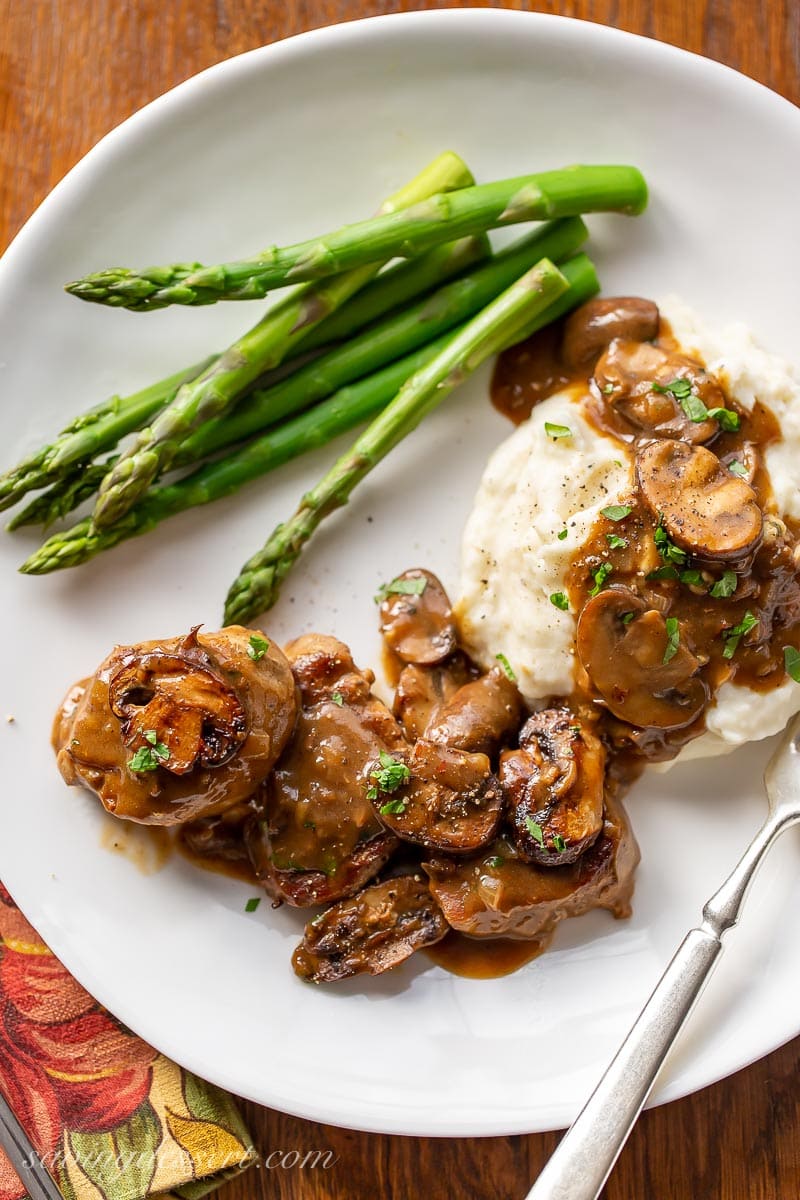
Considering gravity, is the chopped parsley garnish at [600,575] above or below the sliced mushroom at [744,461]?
below

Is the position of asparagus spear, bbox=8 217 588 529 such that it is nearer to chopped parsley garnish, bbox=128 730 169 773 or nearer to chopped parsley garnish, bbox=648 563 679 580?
chopped parsley garnish, bbox=128 730 169 773

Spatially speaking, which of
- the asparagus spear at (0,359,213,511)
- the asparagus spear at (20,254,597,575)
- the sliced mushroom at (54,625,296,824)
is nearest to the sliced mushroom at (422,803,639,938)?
the sliced mushroom at (54,625,296,824)

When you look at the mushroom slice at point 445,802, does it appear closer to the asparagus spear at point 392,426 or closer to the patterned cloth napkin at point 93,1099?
the asparagus spear at point 392,426

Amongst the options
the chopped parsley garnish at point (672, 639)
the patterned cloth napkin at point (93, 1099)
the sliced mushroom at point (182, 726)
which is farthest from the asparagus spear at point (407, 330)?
the patterned cloth napkin at point (93, 1099)

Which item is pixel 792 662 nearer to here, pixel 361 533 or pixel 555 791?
pixel 555 791

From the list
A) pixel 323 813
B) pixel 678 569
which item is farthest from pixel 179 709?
Answer: pixel 678 569

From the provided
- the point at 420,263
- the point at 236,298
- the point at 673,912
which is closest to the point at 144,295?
the point at 236,298
